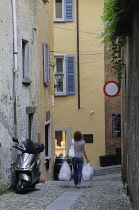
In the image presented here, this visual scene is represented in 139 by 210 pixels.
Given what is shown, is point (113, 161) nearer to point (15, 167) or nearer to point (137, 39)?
point (15, 167)

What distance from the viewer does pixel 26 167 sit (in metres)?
11.4

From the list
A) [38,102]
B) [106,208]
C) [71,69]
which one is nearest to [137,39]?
[106,208]

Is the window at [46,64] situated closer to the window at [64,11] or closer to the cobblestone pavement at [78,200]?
the cobblestone pavement at [78,200]

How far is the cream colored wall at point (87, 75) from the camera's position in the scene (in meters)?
23.1

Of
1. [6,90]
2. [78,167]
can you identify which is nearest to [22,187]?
[78,167]

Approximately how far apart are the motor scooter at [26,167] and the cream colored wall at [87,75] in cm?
1118

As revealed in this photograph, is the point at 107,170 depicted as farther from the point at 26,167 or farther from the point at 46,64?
the point at 26,167

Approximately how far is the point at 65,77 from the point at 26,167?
39.0ft

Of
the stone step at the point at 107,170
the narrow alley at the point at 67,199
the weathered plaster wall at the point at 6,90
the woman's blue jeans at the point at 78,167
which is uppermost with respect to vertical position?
the weathered plaster wall at the point at 6,90

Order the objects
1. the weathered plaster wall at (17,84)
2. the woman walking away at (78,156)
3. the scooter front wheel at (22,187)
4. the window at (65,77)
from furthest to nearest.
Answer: the window at (65,77) < the woman walking away at (78,156) < the weathered plaster wall at (17,84) < the scooter front wheel at (22,187)

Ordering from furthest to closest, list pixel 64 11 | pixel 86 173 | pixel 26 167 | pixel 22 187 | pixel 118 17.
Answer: pixel 64 11 < pixel 86 173 < pixel 26 167 < pixel 22 187 < pixel 118 17

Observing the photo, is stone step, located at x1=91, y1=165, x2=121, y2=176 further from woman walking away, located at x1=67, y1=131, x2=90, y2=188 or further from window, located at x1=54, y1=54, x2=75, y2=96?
woman walking away, located at x1=67, y1=131, x2=90, y2=188

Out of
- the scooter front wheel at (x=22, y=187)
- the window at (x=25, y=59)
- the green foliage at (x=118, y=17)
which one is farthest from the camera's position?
the window at (x=25, y=59)

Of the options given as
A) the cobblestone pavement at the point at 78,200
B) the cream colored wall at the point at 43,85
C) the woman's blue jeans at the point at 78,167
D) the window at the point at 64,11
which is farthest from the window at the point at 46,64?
the window at the point at 64,11
